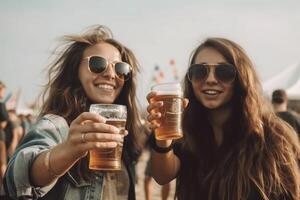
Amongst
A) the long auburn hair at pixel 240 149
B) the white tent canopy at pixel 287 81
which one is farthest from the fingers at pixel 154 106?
the white tent canopy at pixel 287 81

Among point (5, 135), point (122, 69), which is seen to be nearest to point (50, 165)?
point (122, 69)

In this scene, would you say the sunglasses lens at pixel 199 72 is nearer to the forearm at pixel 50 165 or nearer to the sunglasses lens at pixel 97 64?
the sunglasses lens at pixel 97 64

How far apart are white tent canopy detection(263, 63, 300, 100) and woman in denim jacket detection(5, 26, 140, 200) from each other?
10.2 meters

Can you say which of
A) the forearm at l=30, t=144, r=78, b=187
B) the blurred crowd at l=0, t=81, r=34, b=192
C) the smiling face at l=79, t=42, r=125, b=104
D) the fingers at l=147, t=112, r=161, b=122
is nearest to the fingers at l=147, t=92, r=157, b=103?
the fingers at l=147, t=112, r=161, b=122

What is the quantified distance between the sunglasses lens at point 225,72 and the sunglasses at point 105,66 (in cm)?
54

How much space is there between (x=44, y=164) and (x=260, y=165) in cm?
128

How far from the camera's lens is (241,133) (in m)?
2.64

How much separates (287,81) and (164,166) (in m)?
11.6

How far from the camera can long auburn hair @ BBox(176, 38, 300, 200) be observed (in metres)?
2.39

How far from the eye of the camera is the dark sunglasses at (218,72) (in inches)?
101

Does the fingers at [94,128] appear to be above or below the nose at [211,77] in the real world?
below

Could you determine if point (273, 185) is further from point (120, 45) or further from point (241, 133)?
point (120, 45)

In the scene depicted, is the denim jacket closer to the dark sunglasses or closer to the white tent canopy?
the dark sunglasses

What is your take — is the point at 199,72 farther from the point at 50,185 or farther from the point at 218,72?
the point at 50,185
